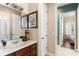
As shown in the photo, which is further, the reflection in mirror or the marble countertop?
the reflection in mirror

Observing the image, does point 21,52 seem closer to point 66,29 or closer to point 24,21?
point 24,21

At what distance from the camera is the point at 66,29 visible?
1.42 m

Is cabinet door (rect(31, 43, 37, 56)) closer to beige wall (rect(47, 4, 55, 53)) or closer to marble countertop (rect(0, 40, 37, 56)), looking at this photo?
marble countertop (rect(0, 40, 37, 56))

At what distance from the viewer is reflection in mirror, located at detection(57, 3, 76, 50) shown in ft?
4.57

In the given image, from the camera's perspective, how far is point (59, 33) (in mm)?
1426

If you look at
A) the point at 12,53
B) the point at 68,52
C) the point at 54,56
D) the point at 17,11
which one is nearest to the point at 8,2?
the point at 17,11

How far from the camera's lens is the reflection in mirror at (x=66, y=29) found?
4.57ft

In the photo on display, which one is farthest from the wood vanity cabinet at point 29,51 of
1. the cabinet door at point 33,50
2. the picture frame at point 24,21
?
the picture frame at point 24,21

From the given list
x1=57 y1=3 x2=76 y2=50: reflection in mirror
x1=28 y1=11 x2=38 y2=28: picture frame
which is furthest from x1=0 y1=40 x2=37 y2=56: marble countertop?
x1=57 y1=3 x2=76 y2=50: reflection in mirror

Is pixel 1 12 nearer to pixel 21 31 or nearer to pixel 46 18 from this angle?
pixel 21 31

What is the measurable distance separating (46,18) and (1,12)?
0.64 m

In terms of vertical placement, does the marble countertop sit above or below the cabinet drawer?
above

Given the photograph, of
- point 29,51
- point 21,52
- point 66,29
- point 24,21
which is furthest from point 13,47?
point 66,29

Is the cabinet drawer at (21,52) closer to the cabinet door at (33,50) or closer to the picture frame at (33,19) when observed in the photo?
the cabinet door at (33,50)
